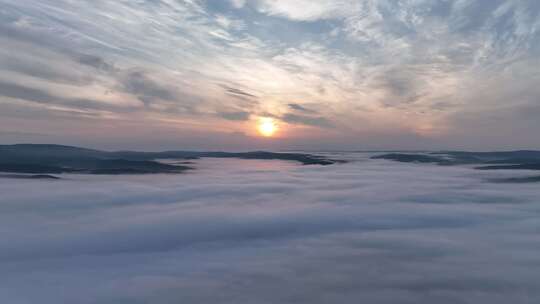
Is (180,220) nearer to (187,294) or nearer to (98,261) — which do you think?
(98,261)

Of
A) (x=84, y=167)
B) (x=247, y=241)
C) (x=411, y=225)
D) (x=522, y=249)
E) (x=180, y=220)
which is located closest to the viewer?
(x=522, y=249)

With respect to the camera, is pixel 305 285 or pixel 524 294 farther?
pixel 305 285

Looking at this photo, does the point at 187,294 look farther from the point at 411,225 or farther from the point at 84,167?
the point at 84,167

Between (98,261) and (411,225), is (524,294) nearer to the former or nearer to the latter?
(411,225)

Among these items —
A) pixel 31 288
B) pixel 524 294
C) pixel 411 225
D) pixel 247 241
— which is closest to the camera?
pixel 524 294

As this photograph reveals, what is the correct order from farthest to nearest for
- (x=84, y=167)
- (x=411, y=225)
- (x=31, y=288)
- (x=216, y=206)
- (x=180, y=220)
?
(x=84, y=167) < (x=216, y=206) < (x=180, y=220) < (x=411, y=225) < (x=31, y=288)

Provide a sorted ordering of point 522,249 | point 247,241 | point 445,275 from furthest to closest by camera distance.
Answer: point 247,241 → point 522,249 → point 445,275

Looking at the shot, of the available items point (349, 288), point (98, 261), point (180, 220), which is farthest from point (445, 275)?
point (180, 220)

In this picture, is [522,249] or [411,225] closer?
→ [522,249]

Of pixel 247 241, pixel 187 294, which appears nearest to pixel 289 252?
pixel 247 241
